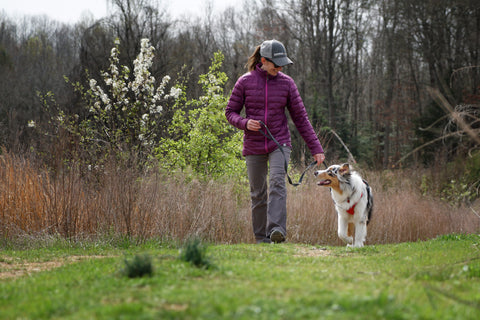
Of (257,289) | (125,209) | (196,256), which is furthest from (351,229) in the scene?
(257,289)

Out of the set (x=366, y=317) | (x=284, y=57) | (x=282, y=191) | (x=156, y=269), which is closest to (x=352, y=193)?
(x=282, y=191)

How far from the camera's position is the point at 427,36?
25297 mm

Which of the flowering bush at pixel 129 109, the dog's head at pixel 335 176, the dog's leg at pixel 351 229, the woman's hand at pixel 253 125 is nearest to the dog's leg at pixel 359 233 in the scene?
the dog's leg at pixel 351 229

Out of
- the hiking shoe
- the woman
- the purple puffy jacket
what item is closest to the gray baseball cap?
the woman

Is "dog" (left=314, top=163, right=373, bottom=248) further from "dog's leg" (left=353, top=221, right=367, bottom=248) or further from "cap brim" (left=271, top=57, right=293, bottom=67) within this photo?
"cap brim" (left=271, top=57, right=293, bottom=67)

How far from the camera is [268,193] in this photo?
267 inches

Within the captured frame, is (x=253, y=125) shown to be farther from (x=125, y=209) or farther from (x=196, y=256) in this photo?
(x=196, y=256)

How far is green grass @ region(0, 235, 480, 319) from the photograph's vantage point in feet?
9.30

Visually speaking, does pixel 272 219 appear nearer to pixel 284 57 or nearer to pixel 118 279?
pixel 284 57

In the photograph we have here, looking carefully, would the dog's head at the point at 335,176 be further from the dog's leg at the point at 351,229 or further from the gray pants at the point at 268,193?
the gray pants at the point at 268,193

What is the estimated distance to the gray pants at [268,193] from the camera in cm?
660

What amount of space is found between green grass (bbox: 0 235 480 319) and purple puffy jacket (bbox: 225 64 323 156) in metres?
1.91

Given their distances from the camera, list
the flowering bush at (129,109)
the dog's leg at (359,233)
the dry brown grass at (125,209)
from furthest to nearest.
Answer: the flowering bush at (129,109), the dog's leg at (359,233), the dry brown grass at (125,209)

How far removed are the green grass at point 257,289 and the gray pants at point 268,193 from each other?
1314mm
